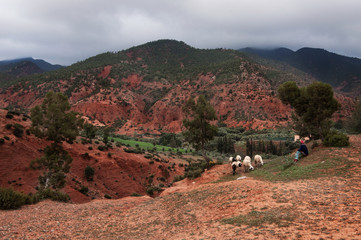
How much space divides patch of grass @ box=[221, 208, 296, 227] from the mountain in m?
142

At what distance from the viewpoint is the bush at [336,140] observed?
687 inches

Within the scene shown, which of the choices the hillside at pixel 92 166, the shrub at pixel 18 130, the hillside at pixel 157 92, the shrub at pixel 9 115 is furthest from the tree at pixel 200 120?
the hillside at pixel 157 92

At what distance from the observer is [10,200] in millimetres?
13922

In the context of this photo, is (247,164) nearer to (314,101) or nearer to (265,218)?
(314,101)

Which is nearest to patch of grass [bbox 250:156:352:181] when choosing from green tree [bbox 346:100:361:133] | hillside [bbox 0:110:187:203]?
hillside [bbox 0:110:187:203]

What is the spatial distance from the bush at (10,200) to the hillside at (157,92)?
6174 cm

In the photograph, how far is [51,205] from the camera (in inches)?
619

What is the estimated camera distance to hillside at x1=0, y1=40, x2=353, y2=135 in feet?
248

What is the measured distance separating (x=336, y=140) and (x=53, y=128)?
77.9 ft

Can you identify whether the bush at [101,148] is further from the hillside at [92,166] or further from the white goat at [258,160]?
the white goat at [258,160]

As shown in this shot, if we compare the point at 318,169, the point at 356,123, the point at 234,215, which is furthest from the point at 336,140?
the point at 356,123

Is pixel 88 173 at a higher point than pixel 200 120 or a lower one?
lower

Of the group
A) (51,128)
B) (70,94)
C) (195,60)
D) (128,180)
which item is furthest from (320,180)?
(195,60)

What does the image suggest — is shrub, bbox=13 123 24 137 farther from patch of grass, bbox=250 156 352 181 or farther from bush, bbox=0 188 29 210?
patch of grass, bbox=250 156 352 181
